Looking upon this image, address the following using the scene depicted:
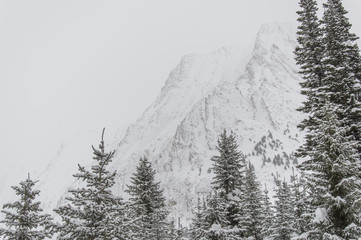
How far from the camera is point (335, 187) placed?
1352 cm

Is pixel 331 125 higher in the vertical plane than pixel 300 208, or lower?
higher

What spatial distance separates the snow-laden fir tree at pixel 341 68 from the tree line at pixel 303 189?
0.17 ft

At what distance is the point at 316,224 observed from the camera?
1394cm

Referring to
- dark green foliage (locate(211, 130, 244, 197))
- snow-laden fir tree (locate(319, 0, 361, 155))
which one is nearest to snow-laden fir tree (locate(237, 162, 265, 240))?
dark green foliage (locate(211, 130, 244, 197))

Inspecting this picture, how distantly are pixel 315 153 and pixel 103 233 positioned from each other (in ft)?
31.3

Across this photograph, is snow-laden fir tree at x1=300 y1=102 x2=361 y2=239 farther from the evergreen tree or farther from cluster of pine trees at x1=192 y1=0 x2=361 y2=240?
the evergreen tree

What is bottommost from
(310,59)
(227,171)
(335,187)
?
(335,187)

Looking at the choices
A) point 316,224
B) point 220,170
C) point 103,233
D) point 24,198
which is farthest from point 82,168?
point 220,170

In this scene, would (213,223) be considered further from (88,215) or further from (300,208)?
(300,208)

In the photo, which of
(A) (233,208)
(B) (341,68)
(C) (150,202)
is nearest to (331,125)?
(B) (341,68)

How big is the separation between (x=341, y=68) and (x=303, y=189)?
7.24 m

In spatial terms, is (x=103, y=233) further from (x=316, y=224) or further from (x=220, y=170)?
(x=220, y=170)

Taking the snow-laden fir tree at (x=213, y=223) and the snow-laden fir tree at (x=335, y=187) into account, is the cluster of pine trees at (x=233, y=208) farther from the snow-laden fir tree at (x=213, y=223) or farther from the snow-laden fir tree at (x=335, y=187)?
the snow-laden fir tree at (x=335, y=187)

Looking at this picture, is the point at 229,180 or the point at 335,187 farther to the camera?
the point at 229,180
